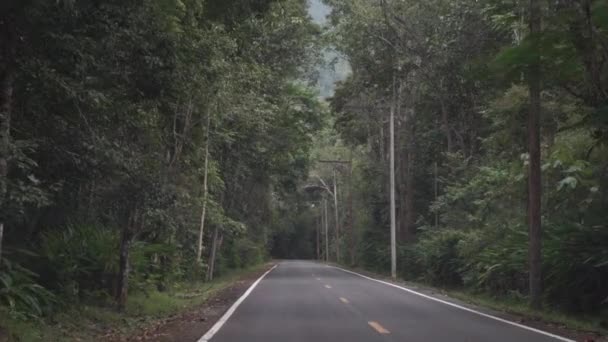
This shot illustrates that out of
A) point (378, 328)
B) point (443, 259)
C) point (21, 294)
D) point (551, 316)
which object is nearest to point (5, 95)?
point (21, 294)

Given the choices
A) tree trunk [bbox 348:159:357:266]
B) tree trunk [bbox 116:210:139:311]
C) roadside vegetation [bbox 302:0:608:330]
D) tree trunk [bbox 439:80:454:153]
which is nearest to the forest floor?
roadside vegetation [bbox 302:0:608:330]

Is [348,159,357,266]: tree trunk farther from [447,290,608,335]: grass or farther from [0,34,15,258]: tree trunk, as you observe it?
[0,34,15,258]: tree trunk

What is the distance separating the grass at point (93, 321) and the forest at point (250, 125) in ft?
0.57

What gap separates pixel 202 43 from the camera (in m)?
12.9

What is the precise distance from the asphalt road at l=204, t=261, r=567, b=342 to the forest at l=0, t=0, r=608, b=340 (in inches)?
115

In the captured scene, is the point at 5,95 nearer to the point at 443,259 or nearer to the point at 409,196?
the point at 443,259

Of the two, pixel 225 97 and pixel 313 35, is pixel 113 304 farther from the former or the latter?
pixel 313 35

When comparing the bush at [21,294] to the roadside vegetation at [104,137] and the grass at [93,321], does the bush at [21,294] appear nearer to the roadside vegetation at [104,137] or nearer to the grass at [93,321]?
the roadside vegetation at [104,137]

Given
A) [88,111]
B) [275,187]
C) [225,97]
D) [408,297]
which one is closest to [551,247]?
[408,297]

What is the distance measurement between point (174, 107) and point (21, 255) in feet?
14.5

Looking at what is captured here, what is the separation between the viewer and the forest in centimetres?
978

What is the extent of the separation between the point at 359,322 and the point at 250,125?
1285cm

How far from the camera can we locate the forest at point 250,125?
978 cm

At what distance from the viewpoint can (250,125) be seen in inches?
966
